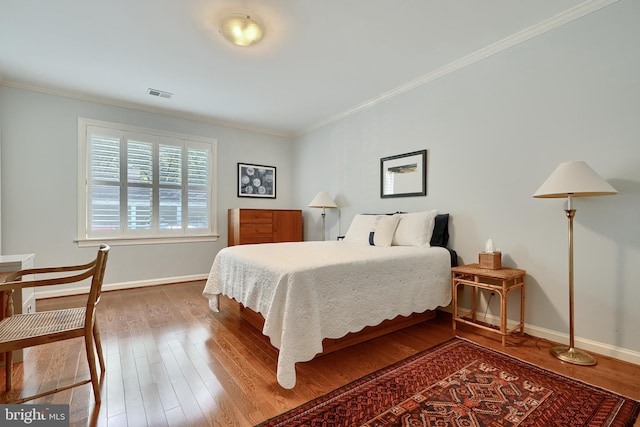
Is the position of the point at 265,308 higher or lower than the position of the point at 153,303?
higher

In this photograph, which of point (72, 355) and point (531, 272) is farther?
point (531, 272)

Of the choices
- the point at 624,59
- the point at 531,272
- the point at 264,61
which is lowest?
the point at 531,272

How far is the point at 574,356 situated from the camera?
81.0 inches

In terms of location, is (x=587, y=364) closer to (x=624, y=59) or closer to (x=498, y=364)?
(x=498, y=364)

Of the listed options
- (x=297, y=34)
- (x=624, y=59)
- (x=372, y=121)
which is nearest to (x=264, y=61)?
(x=297, y=34)

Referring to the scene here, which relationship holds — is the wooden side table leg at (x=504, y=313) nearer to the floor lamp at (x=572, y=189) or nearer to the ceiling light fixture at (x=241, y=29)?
the floor lamp at (x=572, y=189)

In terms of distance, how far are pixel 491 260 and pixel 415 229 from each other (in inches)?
30.2

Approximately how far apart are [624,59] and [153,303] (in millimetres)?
4944

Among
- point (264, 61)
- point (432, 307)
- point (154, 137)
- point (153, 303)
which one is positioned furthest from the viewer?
point (154, 137)

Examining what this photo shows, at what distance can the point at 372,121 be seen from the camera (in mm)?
3994

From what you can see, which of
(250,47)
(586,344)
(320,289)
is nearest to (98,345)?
(320,289)

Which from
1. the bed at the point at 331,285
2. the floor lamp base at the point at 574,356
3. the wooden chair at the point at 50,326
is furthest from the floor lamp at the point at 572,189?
the wooden chair at the point at 50,326

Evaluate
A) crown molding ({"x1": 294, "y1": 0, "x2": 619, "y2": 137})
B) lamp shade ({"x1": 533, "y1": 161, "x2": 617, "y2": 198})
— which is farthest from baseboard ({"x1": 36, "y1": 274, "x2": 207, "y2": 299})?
lamp shade ({"x1": 533, "y1": 161, "x2": 617, "y2": 198})

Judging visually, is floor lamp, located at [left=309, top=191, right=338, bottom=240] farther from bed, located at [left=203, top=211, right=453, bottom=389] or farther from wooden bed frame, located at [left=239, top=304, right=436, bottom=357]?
wooden bed frame, located at [left=239, top=304, right=436, bottom=357]
